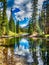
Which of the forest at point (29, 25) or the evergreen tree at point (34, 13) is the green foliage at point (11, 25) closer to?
the forest at point (29, 25)

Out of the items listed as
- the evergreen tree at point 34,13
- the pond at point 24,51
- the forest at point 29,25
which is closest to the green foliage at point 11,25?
the forest at point 29,25

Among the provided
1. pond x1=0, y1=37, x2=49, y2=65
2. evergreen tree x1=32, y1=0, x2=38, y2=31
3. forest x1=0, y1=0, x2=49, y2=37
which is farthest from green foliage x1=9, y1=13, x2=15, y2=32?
evergreen tree x1=32, y1=0, x2=38, y2=31

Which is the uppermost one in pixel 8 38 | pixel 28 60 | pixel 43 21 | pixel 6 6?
pixel 6 6

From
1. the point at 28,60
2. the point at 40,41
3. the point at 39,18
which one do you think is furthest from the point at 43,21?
the point at 28,60

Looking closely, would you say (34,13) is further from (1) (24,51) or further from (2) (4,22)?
(1) (24,51)

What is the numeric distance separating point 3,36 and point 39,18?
80cm

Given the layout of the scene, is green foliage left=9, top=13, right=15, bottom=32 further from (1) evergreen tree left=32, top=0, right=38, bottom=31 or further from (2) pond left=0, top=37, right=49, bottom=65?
(1) evergreen tree left=32, top=0, right=38, bottom=31

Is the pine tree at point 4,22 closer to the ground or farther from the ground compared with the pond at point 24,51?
farther from the ground

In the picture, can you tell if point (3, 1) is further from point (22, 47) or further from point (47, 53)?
point (47, 53)

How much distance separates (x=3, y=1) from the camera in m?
4.37

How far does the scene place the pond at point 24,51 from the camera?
12.4 feet

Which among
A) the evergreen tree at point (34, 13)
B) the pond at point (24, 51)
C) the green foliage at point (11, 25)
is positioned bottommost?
the pond at point (24, 51)

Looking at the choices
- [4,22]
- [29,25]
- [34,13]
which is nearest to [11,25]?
[4,22]

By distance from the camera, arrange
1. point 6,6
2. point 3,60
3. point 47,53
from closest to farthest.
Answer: point 3,60
point 47,53
point 6,6
